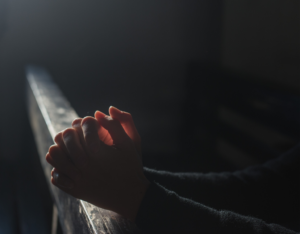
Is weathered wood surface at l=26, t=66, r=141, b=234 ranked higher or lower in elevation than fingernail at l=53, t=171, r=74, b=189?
lower

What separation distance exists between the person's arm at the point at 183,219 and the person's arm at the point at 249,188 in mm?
96

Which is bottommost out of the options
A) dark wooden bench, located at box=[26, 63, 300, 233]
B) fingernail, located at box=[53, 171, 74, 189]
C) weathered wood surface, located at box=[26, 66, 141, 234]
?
dark wooden bench, located at box=[26, 63, 300, 233]

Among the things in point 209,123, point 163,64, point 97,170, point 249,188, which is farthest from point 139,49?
point 97,170

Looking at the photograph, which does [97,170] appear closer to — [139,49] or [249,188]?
[249,188]

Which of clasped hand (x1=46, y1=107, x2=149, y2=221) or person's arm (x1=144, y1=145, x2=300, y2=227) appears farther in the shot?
person's arm (x1=144, y1=145, x2=300, y2=227)

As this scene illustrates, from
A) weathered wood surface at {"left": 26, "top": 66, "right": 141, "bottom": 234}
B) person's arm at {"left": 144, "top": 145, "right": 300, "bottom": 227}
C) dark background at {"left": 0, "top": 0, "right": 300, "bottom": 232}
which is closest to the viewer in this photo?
weathered wood surface at {"left": 26, "top": 66, "right": 141, "bottom": 234}

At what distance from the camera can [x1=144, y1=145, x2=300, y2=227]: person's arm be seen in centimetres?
39

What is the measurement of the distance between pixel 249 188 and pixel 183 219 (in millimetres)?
230

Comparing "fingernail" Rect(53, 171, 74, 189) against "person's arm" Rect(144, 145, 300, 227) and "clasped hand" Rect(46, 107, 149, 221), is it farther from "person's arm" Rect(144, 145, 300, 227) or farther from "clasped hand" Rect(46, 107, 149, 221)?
"person's arm" Rect(144, 145, 300, 227)

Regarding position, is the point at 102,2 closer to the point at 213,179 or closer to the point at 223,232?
the point at 213,179

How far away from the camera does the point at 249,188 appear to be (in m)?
0.44

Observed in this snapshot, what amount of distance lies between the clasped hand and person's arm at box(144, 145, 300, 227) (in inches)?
3.4

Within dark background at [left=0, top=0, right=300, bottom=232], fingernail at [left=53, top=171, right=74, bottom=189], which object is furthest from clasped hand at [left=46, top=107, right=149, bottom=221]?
dark background at [left=0, top=0, right=300, bottom=232]

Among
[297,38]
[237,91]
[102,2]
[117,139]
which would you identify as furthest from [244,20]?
[117,139]
